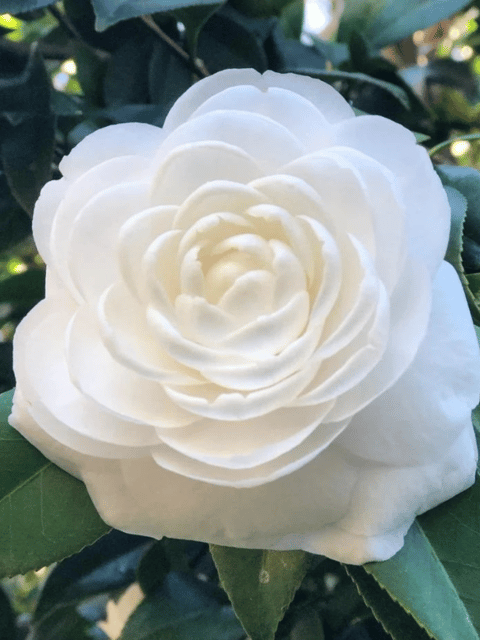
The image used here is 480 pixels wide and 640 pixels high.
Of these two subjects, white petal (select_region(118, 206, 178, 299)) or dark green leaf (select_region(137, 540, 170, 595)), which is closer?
white petal (select_region(118, 206, 178, 299))

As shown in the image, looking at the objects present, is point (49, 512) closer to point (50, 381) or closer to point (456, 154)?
point (50, 381)

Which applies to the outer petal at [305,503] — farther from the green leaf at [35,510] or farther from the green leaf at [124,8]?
the green leaf at [124,8]

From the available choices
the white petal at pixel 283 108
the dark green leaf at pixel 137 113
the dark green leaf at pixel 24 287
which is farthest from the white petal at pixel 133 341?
the dark green leaf at pixel 24 287

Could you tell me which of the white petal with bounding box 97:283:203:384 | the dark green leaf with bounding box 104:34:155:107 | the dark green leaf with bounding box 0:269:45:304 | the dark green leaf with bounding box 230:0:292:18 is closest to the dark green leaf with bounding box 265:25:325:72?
the dark green leaf with bounding box 230:0:292:18

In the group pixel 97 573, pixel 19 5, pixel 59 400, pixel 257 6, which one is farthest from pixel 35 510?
pixel 257 6

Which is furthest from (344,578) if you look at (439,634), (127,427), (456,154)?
(456,154)

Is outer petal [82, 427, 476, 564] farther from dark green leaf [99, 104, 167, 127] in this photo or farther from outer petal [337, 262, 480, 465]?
dark green leaf [99, 104, 167, 127]
